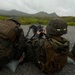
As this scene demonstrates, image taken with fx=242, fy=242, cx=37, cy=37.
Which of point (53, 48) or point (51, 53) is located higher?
point (53, 48)

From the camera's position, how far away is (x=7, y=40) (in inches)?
247

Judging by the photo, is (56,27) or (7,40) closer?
(56,27)

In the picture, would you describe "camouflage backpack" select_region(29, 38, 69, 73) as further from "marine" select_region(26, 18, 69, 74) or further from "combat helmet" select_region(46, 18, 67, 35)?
"combat helmet" select_region(46, 18, 67, 35)

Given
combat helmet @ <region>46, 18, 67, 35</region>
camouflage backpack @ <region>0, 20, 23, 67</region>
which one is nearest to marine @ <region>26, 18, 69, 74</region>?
combat helmet @ <region>46, 18, 67, 35</region>

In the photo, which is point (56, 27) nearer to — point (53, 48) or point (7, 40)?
point (53, 48)

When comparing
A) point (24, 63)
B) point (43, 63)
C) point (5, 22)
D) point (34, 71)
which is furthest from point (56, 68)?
point (5, 22)

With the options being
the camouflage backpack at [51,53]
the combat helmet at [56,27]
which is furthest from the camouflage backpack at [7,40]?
the combat helmet at [56,27]

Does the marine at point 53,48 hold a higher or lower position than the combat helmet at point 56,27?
lower

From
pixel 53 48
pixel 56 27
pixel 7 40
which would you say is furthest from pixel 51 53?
pixel 7 40

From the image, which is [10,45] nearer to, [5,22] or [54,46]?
[5,22]

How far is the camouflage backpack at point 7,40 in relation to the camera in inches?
244

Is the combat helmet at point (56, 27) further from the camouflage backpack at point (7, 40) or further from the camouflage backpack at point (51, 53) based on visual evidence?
the camouflage backpack at point (7, 40)

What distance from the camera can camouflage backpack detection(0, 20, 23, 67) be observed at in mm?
6191

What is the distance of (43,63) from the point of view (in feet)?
20.3
